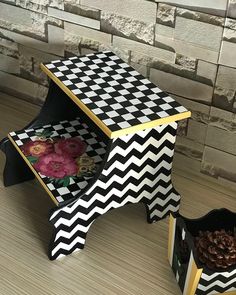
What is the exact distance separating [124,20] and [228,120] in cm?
34

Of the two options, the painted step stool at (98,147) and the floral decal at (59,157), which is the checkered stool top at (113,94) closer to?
the painted step stool at (98,147)

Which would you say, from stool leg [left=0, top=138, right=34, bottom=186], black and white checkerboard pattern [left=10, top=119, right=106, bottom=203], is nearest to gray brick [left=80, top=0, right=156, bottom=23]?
black and white checkerboard pattern [left=10, top=119, right=106, bottom=203]

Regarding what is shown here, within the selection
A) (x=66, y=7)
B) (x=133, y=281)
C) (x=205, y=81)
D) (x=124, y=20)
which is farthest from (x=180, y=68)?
(x=133, y=281)

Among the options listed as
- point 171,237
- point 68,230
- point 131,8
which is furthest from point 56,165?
point 131,8

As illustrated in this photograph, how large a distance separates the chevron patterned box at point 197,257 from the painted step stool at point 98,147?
0.12 m

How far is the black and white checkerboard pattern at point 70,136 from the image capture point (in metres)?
1.09

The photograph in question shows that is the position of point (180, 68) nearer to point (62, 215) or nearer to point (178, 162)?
point (178, 162)

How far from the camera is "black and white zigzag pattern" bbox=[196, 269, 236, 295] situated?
3.14 ft

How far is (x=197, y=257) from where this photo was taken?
979 mm

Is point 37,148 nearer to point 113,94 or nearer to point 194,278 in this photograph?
point 113,94

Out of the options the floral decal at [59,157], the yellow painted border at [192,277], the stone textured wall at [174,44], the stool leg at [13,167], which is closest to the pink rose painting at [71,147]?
the floral decal at [59,157]

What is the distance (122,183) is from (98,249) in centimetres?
16

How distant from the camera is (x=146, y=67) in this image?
1.27 meters

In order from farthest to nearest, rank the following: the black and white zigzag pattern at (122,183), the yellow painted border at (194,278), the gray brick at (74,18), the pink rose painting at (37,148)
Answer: the gray brick at (74,18), the pink rose painting at (37,148), the black and white zigzag pattern at (122,183), the yellow painted border at (194,278)
